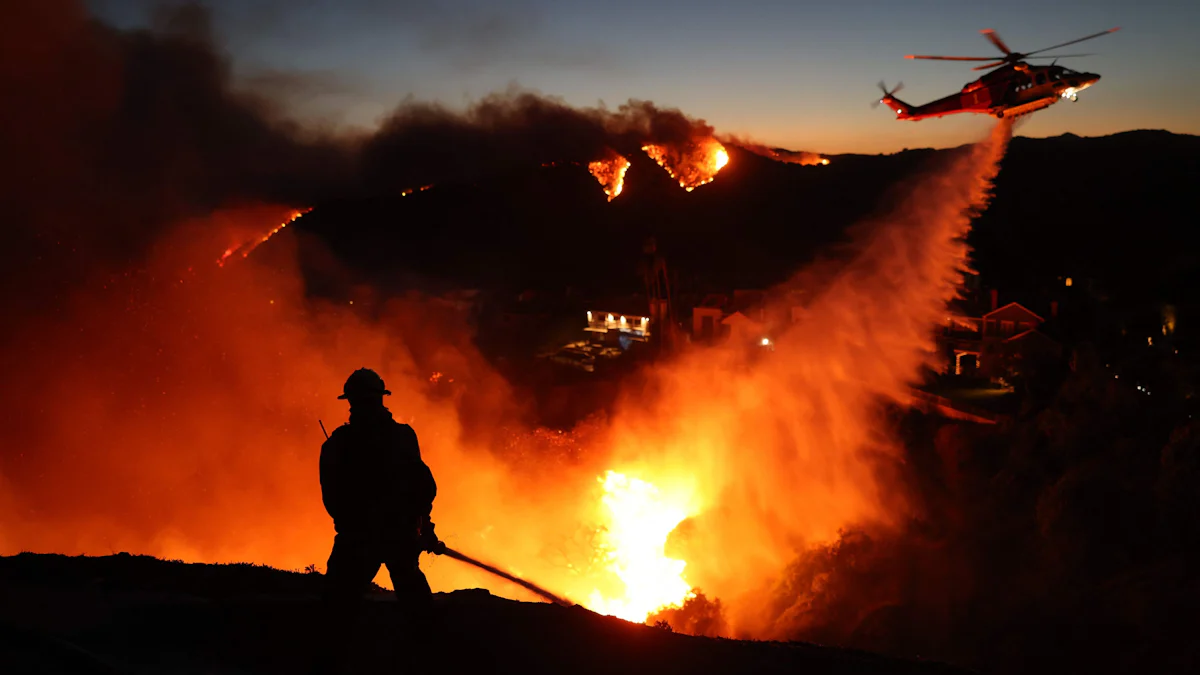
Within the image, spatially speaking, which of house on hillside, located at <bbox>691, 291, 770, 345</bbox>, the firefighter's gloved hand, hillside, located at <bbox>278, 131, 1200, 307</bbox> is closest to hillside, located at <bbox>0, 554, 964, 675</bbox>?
the firefighter's gloved hand

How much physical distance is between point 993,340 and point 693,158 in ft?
66.6

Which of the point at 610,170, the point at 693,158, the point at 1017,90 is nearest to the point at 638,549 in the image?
the point at 610,170

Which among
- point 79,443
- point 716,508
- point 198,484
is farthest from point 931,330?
point 79,443

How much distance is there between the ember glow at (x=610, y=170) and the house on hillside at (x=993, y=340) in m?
18.6

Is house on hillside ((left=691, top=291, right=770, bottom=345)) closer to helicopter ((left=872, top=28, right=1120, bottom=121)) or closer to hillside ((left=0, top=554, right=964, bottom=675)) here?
helicopter ((left=872, top=28, right=1120, bottom=121))

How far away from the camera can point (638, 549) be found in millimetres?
26219

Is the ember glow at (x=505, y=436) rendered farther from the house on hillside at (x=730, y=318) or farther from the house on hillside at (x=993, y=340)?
the house on hillside at (x=730, y=318)

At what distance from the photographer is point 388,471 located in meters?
5.41

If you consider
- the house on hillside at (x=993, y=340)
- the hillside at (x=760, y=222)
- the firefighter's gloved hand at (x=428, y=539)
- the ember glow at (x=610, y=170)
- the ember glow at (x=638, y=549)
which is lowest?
the ember glow at (x=638, y=549)

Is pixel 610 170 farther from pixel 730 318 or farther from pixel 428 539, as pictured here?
pixel 730 318

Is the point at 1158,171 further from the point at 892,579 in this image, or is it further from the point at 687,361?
the point at 892,579

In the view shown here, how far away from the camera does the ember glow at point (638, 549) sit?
76.5ft

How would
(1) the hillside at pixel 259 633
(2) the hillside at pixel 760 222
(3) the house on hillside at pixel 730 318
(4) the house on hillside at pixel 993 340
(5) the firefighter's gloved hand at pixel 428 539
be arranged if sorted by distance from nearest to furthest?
(1) the hillside at pixel 259 633
(5) the firefighter's gloved hand at pixel 428 539
(4) the house on hillside at pixel 993 340
(3) the house on hillside at pixel 730 318
(2) the hillside at pixel 760 222

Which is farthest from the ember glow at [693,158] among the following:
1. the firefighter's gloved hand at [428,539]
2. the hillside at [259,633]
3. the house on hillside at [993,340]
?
the firefighter's gloved hand at [428,539]
